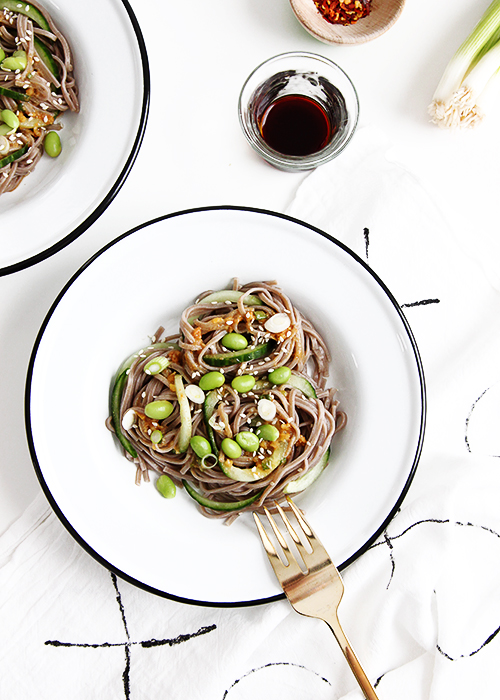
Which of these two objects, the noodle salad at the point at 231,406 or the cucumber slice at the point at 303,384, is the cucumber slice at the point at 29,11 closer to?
the noodle salad at the point at 231,406

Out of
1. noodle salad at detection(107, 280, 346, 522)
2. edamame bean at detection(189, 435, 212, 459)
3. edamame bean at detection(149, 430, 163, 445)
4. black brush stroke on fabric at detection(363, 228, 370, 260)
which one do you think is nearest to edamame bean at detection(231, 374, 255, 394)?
noodle salad at detection(107, 280, 346, 522)

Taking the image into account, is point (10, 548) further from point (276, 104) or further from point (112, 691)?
point (276, 104)

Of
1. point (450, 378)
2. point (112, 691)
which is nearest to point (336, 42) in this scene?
point (450, 378)

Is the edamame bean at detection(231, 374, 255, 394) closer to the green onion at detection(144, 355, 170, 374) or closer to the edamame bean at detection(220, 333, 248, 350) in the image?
the edamame bean at detection(220, 333, 248, 350)

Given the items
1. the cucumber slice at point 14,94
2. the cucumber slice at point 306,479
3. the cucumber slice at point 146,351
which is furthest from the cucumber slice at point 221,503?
the cucumber slice at point 14,94

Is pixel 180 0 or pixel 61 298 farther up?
pixel 180 0

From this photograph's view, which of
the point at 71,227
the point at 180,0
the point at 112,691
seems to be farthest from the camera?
the point at 180,0

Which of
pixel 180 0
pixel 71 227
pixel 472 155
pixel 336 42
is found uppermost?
pixel 180 0
